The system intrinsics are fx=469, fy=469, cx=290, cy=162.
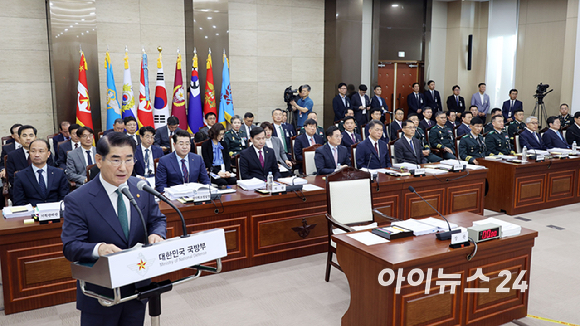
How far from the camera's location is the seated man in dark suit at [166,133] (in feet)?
23.7

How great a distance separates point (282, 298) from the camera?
355cm

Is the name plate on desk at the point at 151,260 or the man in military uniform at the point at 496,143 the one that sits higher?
the name plate on desk at the point at 151,260

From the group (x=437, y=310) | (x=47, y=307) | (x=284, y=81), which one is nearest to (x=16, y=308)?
(x=47, y=307)

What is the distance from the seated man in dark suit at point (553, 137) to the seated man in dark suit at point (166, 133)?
5833 millimetres

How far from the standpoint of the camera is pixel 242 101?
9516 millimetres

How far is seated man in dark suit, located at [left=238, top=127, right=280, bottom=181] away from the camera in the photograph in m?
5.07

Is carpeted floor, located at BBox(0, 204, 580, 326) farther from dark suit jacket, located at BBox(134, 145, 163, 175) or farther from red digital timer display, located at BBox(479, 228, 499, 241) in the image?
dark suit jacket, located at BBox(134, 145, 163, 175)

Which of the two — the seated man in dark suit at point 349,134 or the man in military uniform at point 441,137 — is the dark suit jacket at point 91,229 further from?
the man in military uniform at point 441,137

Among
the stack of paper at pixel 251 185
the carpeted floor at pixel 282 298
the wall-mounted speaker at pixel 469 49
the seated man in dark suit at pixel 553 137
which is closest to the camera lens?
the carpeted floor at pixel 282 298

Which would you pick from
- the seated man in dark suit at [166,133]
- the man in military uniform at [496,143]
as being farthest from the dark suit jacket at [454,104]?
the seated man in dark suit at [166,133]

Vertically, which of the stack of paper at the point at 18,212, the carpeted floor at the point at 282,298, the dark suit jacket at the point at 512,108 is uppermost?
the dark suit jacket at the point at 512,108

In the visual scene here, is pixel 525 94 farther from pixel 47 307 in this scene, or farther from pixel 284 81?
pixel 47 307

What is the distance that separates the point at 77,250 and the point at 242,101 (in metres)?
7.92

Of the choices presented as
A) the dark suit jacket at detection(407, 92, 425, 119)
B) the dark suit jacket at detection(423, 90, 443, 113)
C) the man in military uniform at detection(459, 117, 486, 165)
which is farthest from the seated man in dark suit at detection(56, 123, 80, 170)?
the dark suit jacket at detection(423, 90, 443, 113)
